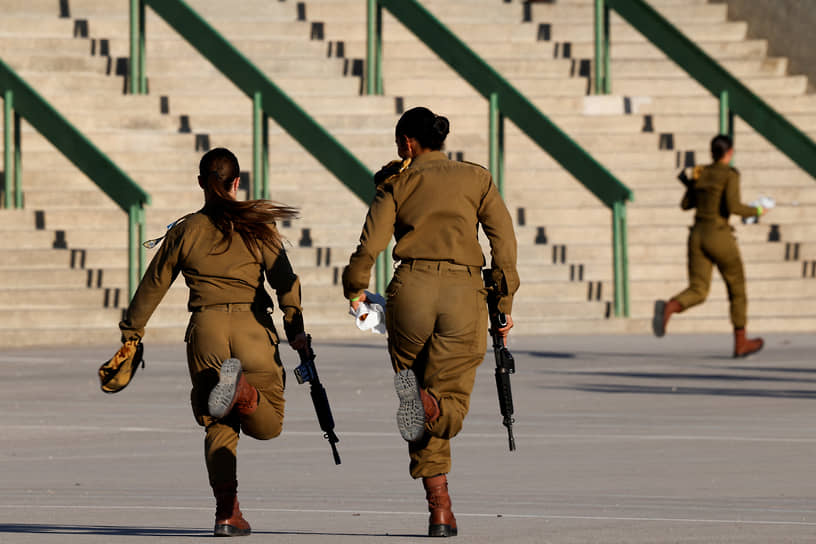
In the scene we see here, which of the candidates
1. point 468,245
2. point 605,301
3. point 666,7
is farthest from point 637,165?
point 468,245

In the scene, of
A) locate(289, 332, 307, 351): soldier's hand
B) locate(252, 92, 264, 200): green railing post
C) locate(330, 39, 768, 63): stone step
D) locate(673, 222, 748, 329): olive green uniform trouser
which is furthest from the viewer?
locate(330, 39, 768, 63): stone step

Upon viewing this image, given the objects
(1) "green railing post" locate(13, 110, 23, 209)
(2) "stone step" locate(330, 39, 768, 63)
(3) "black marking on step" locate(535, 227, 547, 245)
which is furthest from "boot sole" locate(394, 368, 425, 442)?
(2) "stone step" locate(330, 39, 768, 63)

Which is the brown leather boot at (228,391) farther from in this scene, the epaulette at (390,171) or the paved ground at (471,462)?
the epaulette at (390,171)

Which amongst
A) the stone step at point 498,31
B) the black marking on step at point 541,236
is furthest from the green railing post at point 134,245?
the stone step at point 498,31

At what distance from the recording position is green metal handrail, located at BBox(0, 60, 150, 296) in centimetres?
2153

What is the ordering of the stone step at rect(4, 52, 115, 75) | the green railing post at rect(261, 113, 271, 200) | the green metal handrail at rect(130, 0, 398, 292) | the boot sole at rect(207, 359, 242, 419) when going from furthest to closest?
the stone step at rect(4, 52, 115, 75) < the green railing post at rect(261, 113, 271, 200) < the green metal handrail at rect(130, 0, 398, 292) < the boot sole at rect(207, 359, 242, 419)

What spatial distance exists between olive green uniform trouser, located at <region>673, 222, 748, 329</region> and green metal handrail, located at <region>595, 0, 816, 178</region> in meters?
5.86

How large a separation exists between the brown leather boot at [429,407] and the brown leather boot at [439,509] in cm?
23

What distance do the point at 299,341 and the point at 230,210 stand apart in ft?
2.04

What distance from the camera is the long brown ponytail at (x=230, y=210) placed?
8.88 m

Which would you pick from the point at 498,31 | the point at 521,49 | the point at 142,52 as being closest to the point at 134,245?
the point at 142,52

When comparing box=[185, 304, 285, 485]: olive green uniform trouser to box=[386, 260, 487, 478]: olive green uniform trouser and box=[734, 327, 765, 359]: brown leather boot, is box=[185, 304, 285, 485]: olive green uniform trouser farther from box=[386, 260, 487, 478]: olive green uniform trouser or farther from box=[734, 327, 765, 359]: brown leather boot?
box=[734, 327, 765, 359]: brown leather boot

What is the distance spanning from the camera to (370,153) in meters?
25.3

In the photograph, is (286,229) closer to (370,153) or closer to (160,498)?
(370,153)
